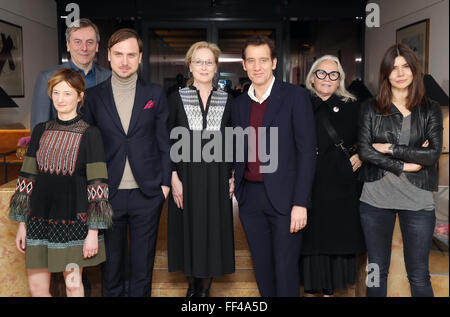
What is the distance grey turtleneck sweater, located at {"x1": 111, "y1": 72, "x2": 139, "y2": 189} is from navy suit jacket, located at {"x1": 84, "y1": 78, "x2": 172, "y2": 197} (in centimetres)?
3

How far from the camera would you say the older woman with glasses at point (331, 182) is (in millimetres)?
2580

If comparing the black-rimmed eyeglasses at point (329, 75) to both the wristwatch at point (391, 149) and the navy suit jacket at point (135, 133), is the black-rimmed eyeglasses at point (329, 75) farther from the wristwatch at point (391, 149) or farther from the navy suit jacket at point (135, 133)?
the navy suit jacket at point (135, 133)

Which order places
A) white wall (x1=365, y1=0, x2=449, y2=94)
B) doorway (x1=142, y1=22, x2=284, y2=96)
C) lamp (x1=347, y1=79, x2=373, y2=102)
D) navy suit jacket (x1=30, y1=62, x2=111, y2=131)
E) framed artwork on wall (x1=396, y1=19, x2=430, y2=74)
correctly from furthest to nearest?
doorway (x1=142, y1=22, x2=284, y2=96) → lamp (x1=347, y1=79, x2=373, y2=102) → framed artwork on wall (x1=396, y1=19, x2=430, y2=74) → white wall (x1=365, y1=0, x2=449, y2=94) → navy suit jacket (x1=30, y1=62, x2=111, y2=131)

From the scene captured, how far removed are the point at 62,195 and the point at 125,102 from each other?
58 centimetres

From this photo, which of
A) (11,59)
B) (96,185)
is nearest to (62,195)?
(96,185)

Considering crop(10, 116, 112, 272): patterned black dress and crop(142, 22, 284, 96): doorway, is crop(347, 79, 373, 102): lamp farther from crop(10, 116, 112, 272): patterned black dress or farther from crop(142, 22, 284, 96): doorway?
crop(10, 116, 112, 272): patterned black dress

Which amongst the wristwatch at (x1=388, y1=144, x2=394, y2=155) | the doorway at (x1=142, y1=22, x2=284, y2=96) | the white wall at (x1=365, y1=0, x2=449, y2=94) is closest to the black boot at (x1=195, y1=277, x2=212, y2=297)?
the wristwatch at (x1=388, y1=144, x2=394, y2=155)

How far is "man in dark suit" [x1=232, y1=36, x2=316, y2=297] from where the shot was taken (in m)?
2.37

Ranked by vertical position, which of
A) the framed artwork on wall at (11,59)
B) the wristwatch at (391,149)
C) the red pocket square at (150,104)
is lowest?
the wristwatch at (391,149)

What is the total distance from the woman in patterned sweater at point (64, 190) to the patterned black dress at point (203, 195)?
463 millimetres

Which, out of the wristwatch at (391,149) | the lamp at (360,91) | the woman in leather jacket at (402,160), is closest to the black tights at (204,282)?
the woman in leather jacket at (402,160)

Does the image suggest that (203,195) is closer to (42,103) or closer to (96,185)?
(96,185)

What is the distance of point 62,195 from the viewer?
217 centimetres
